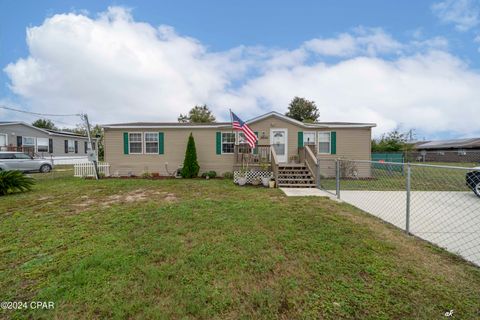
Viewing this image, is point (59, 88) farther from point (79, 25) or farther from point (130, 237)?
point (130, 237)

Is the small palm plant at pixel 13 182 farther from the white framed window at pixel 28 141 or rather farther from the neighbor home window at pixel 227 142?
the white framed window at pixel 28 141

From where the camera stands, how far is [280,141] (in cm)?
1162

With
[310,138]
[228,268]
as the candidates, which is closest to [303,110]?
[310,138]

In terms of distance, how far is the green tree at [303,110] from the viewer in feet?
102

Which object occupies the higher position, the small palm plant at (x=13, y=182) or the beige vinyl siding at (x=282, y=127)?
the beige vinyl siding at (x=282, y=127)

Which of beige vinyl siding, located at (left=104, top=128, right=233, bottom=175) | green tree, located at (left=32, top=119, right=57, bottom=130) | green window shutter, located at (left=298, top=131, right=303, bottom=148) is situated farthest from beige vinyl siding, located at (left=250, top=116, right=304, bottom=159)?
green tree, located at (left=32, top=119, right=57, bottom=130)

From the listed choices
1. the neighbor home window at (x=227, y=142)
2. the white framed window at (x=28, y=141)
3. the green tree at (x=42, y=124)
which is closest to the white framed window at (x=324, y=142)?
the neighbor home window at (x=227, y=142)

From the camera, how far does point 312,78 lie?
16109 mm

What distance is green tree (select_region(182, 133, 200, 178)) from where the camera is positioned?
1112cm

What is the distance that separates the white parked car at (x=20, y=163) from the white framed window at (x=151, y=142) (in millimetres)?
9014

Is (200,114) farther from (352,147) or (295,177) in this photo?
(295,177)

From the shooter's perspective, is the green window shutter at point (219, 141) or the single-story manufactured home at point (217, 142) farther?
the green window shutter at point (219, 141)

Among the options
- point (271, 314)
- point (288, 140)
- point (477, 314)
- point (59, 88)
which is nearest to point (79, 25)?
point (59, 88)

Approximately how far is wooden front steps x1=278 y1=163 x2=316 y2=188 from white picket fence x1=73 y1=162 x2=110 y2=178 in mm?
9563
